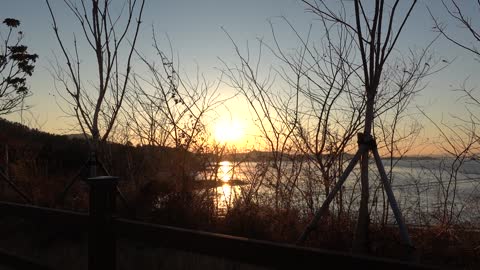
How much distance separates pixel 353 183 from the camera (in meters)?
7.83

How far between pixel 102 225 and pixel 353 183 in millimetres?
4222

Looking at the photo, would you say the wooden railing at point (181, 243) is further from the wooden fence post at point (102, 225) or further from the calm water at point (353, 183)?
the calm water at point (353, 183)

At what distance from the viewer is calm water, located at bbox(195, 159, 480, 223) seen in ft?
24.8

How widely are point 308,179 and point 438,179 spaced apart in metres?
1.92

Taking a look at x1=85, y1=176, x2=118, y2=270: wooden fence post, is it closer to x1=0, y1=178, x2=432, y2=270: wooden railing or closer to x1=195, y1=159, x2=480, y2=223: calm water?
x1=0, y1=178, x2=432, y2=270: wooden railing

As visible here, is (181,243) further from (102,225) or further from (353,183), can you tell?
(353,183)

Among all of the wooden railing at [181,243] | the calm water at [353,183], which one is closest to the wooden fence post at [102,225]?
the wooden railing at [181,243]

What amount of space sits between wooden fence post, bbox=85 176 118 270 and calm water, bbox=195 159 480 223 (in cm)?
270

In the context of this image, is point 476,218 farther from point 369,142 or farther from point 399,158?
point 369,142

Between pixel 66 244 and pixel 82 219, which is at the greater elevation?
pixel 82 219

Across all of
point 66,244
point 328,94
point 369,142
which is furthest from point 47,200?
point 369,142

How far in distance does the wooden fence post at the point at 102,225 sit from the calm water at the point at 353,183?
106 inches

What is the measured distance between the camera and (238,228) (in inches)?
Answer: 256

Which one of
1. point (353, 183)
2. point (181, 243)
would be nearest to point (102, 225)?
point (181, 243)
